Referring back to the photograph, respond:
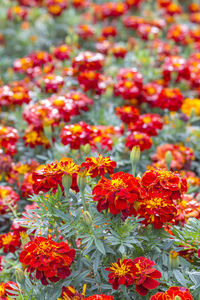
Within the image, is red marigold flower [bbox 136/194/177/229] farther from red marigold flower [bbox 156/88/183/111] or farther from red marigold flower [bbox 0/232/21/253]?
red marigold flower [bbox 156/88/183/111]

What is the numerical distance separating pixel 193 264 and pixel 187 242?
0.55ft

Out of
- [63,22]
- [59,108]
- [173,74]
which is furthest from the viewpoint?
[63,22]

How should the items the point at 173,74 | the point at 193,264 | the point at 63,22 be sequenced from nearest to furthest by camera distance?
1. the point at 193,264
2. the point at 173,74
3. the point at 63,22

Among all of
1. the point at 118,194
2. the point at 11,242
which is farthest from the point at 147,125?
the point at 118,194

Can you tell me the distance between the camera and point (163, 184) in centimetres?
131

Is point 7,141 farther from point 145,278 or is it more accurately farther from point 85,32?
point 85,32

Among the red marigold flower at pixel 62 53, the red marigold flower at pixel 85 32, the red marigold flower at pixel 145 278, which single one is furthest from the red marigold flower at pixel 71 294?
the red marigold flower at pixel 85 32

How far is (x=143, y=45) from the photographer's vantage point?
3857 mm

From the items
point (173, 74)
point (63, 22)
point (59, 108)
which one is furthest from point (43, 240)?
point (63, 22)

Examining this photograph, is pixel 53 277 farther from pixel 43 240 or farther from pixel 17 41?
pixel 17 41

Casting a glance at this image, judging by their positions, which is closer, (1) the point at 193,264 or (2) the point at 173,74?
(1) the point at 193,264

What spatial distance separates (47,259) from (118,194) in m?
0.29

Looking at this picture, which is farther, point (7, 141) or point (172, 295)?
point (7, 141)

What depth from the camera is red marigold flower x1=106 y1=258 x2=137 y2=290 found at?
1.16 meters
